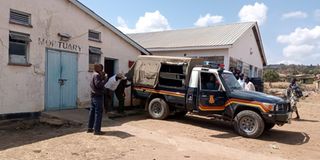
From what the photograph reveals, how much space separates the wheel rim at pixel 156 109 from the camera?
12.1 m

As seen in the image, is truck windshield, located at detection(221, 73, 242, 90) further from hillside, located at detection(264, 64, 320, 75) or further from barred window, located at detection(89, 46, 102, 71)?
hillside, located at detection(264, 64, 320, 75)

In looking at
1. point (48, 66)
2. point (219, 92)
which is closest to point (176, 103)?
point (219, 92)

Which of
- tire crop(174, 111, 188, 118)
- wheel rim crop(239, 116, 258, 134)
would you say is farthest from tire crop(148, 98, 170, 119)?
wheel rim crop(239, 116, 258, 134)

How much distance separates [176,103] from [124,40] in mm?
4689

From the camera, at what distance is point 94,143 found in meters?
7.90

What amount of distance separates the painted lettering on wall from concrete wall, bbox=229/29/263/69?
951 cm

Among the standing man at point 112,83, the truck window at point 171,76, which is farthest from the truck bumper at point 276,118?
the standing man at point 112,83

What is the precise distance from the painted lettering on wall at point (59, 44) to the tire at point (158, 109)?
3.56 metres

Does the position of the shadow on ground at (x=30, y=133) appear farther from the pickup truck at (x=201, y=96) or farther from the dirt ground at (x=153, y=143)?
the pickup truck at (x=201, y=96)

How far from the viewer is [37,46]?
10703mm

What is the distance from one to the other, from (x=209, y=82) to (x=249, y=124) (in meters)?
→ 2.07

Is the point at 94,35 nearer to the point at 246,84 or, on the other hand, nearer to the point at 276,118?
the point at 246,84

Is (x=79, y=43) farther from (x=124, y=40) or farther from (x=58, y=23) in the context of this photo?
(x=124, y=40)

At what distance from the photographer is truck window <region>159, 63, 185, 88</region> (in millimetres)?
11867
